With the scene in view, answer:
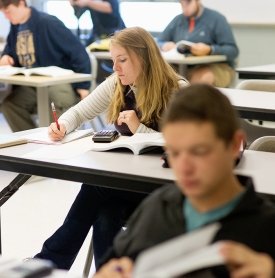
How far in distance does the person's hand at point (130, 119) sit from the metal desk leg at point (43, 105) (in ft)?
5.79

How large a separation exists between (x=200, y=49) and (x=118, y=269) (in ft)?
13.1

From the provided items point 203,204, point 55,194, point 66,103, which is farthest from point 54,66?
point 203,204

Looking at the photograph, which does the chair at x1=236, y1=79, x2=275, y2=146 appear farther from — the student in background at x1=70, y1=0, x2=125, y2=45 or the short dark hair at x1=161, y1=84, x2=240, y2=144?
the student in background at x1=70, y1=0, x2=125, y2=45

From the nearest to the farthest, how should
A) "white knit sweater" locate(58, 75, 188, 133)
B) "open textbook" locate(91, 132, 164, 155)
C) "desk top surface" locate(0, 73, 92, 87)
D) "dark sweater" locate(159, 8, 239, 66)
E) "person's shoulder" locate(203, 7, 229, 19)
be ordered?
1. "open textbook" locate(91, 132, 164, 155)
2. "white knit sweater" locate(58, 75, 188, 133)
3. "desk top surface" locate(0, 73, 92, 87)
4. "dark sweater" locate(159, 8, 239, 66)
5. "person's shoulder" locate(203, 7, 229, 19)

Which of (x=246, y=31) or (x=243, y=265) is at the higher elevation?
(x=243, y=265)

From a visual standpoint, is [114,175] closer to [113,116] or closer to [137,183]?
[137,183]

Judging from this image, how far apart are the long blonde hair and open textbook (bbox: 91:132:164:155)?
0.14m

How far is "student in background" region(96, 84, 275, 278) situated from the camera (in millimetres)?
1093

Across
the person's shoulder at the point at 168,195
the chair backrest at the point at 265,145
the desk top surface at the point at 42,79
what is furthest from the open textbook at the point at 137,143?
the desk top surface at the point at 42,79

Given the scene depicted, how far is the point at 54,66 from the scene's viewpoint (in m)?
4.41

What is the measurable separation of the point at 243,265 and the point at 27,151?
134 cm

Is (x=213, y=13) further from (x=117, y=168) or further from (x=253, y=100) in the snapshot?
(x=117, y=168)

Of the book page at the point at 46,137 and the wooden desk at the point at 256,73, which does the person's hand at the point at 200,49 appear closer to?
the wooden desk at the point at 256,73

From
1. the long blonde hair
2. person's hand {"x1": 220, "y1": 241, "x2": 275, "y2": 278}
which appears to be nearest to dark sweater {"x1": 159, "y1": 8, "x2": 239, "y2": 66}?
the long blonde hair
